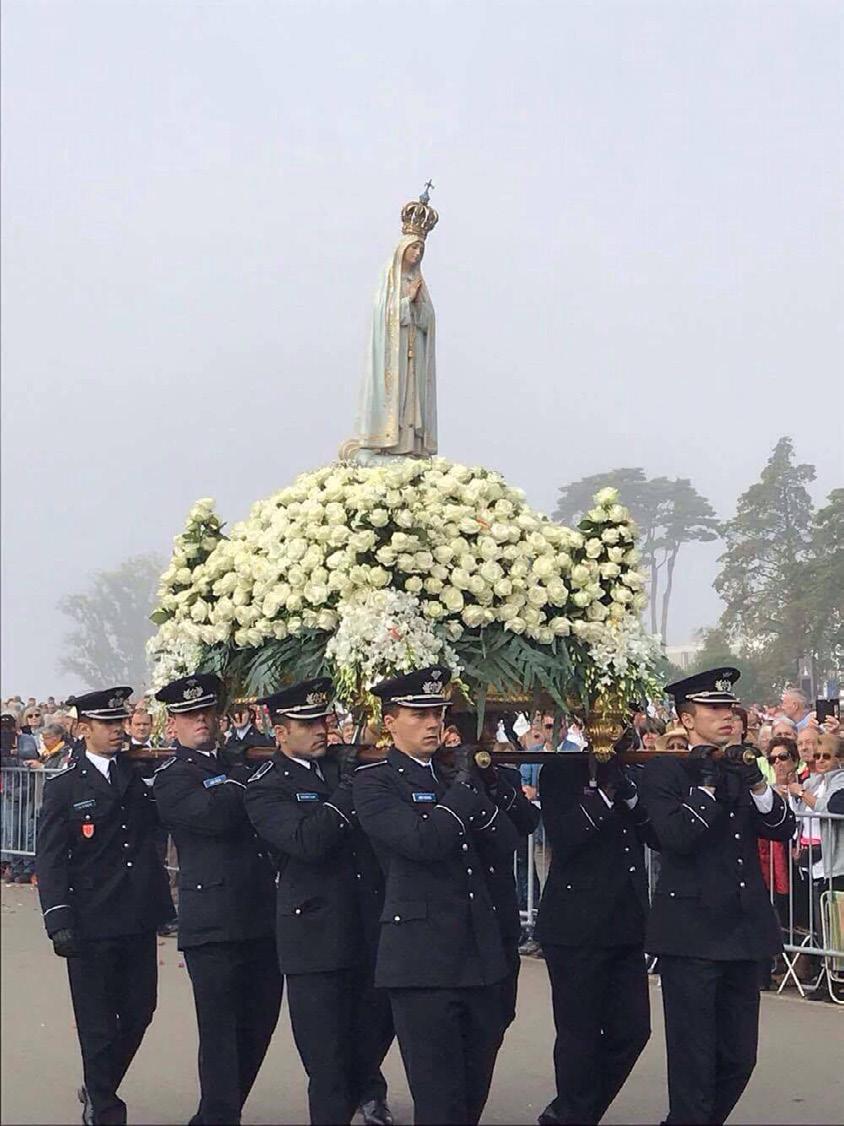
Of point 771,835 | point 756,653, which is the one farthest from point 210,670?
point 756,653

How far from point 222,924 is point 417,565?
148 centimetres

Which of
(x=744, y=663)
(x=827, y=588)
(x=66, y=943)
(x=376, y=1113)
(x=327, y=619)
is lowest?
(x=376, y=1113)

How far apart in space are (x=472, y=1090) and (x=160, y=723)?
223 cm

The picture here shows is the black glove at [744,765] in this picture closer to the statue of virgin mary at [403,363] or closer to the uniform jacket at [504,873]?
the uniform jacket at [504,873]

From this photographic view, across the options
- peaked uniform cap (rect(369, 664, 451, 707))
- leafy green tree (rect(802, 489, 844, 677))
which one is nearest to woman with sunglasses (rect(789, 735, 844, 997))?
peaked uniform cap (rect(369, 664, 451, 707))

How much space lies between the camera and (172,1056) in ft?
21.5

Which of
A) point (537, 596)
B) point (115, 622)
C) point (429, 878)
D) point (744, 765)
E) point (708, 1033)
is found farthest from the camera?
point (115, 622)

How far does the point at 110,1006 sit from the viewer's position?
222 inches

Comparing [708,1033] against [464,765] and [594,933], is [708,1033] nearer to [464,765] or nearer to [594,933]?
[594,933]

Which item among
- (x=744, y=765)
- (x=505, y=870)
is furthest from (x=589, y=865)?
(x=744, y=765)

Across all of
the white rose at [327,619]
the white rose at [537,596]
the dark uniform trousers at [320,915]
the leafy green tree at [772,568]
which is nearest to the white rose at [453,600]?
the white rose at [537,596]

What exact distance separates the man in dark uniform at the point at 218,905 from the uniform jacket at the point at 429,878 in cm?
90

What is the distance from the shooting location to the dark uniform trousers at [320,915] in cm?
511

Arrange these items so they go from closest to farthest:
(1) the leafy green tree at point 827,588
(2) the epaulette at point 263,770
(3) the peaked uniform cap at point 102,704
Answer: (2) the epaulette at point 263,770, (3) the peaked uniform cap at point 102,704, (1) the leafy green tree at point 827,588
